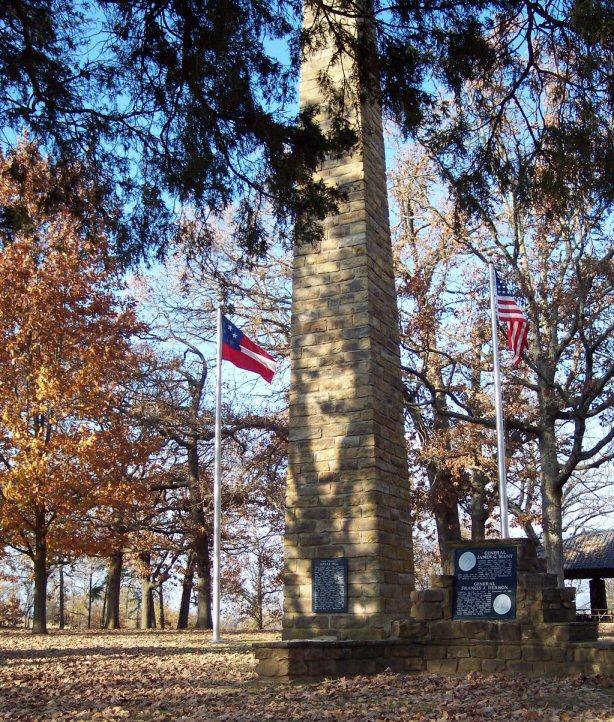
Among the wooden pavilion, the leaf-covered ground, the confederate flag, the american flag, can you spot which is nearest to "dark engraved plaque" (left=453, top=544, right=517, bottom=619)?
the leaf-covered ground

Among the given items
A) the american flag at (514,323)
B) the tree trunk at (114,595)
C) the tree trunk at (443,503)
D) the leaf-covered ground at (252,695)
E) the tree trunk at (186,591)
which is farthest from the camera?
the tree trunk at (186,591)

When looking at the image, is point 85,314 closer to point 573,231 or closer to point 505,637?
point 573,231

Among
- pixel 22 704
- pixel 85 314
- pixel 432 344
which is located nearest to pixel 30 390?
pixel 85 314

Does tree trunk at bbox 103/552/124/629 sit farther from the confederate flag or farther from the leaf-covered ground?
the leaf-covered ground

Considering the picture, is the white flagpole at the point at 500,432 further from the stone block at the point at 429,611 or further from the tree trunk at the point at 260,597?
the tree trunk at the point at 260,597

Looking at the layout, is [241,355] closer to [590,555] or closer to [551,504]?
[551,504]

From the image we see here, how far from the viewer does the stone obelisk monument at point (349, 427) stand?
9.73m

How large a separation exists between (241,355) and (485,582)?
7.04 meters

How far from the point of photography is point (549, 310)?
55.2 ft

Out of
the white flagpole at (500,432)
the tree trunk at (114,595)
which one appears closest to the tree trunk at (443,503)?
the white flagpole at (500,432)

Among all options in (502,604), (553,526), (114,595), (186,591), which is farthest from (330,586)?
(186,591)

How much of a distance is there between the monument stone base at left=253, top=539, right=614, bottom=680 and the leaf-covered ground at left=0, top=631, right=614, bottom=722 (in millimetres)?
310

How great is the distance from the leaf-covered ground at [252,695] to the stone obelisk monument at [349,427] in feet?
4.16

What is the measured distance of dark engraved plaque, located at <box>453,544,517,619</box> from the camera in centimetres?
872
